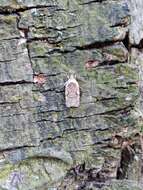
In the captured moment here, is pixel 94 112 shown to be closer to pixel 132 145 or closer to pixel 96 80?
pixel 96 80

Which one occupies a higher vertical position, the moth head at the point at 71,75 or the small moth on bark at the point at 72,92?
the moth head at the point at 71,75

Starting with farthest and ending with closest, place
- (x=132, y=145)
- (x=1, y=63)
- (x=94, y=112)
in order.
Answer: (x=132, y=145) < (x=94, y=112) < (x=1, y=63)

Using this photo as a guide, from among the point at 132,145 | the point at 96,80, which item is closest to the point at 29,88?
the point at 96,80

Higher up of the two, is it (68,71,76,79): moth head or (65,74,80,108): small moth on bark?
(68,71,76,79): moth head
